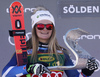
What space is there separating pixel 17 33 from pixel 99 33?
5.54 ft

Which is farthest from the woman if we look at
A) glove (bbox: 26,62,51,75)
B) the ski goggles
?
glove (bbox: 26,62,51,75)

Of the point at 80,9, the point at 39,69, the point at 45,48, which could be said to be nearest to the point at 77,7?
the point at 80,9

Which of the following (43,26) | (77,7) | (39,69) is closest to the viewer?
(39,69)

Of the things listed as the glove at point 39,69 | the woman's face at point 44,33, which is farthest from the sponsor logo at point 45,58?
the glove at point 39,69

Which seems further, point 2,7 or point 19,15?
point 2,7

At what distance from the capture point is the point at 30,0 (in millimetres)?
3076

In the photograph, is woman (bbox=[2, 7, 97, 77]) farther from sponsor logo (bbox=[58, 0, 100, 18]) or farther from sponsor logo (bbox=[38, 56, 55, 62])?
sponsor logo (bbox=[58, 0, 100, 18])

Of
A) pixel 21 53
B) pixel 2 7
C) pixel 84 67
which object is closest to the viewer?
pixel 84 67

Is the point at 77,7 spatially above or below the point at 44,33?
above

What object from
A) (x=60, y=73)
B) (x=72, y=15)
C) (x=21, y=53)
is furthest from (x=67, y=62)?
(x=72, y=15)

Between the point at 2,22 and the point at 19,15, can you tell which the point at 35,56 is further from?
the point at 2,22

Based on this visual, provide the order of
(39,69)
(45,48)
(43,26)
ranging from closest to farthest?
(39,69), (43,26), (45,48)

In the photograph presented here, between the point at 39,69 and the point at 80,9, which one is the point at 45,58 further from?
the point at 80,9

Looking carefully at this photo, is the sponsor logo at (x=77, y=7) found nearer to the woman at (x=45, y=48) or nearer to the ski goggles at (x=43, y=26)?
the woman at (x=45, y=48)
